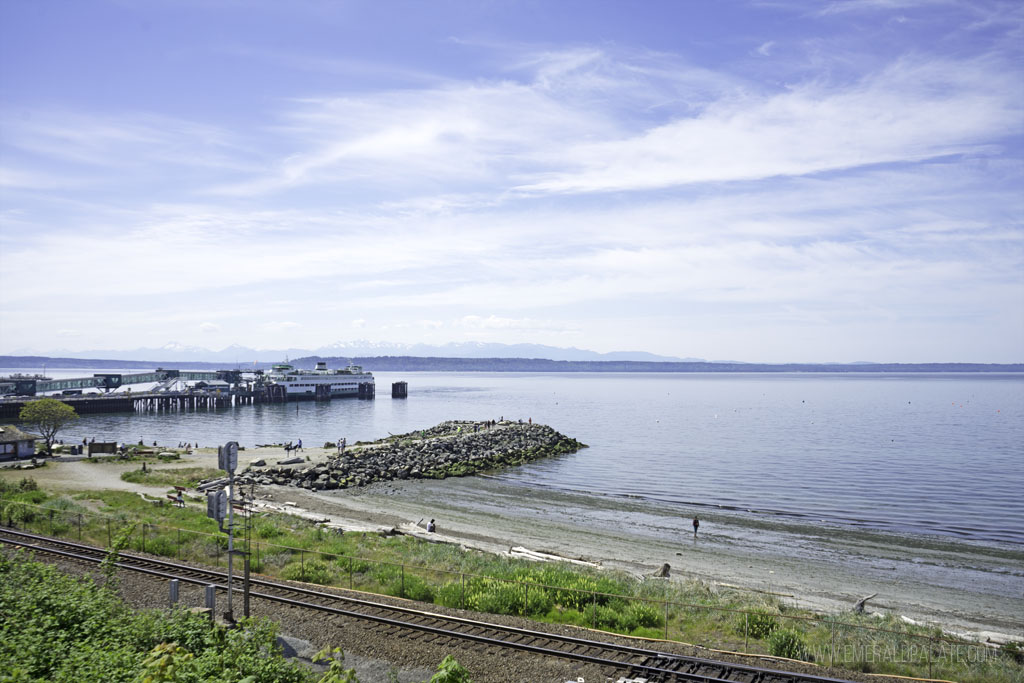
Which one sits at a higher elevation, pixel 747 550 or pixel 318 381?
pixel 318 381

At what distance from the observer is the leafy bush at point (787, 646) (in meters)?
16.9

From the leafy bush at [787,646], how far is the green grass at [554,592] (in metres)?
0.03

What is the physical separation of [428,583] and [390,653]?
5481 mm

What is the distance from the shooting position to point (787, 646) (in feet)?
55.9

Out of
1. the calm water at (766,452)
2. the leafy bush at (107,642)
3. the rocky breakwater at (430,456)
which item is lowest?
the calm water at (766,452)

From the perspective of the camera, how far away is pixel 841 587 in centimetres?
2906

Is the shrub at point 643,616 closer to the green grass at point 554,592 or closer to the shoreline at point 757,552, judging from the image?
the green grass at point 554,592

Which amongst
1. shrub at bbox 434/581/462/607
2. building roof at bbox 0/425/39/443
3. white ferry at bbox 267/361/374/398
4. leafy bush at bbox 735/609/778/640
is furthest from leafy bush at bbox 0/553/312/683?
white ferry at bbox 267/361/374/398

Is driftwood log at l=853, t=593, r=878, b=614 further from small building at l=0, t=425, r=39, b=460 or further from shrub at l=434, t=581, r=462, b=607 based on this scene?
small building at l=0, t=425, r=39, b=460

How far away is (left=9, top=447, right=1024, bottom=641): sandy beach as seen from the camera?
2745cm

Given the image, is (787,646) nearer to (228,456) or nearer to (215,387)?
(228,456)

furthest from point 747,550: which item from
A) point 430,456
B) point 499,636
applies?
point 430,456

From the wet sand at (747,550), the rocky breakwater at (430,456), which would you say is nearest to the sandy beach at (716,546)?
the wet sand at (747,550)

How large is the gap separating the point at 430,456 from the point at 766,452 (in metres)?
37.8
